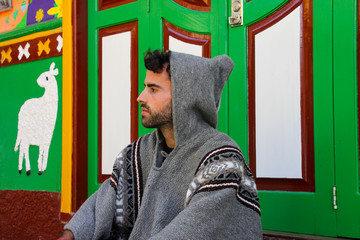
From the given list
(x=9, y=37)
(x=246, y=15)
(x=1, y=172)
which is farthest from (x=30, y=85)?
(x=246, y=15)

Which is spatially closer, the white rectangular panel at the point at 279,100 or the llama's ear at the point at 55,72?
the white rectangular panel at the point at 279,100

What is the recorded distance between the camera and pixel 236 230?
61.1 inches

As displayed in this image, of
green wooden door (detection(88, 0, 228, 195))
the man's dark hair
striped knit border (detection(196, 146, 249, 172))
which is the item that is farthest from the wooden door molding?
the man's dark hair

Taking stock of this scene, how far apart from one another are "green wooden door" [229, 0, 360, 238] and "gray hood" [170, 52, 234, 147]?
75 cm

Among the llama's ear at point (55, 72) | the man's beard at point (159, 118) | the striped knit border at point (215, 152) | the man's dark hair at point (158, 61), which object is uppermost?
the llama's ear at point (55, 72)

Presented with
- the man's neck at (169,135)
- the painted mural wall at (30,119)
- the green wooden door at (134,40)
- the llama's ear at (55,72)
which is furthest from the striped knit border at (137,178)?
the llama's ear at (55,72)

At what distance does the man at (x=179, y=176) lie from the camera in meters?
1.51

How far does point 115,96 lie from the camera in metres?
3.18

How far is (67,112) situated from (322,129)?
1.92 metres

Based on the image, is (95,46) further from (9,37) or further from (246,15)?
(246,15)

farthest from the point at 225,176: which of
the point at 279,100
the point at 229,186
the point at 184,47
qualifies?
the point at 184,47

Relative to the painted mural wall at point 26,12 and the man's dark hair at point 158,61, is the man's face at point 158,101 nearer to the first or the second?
the man's dark hair at point 158,61

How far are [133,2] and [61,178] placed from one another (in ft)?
4.85

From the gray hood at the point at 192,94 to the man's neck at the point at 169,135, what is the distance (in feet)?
0.38
